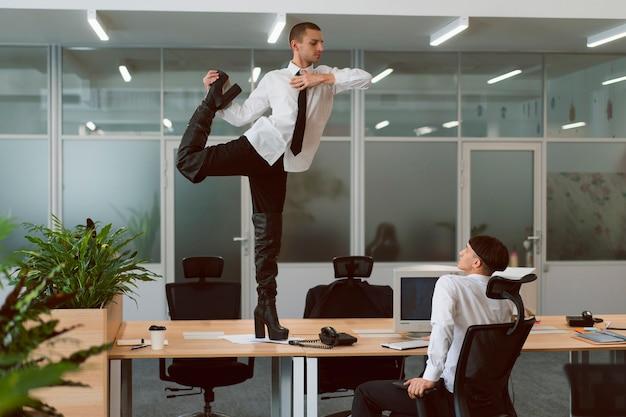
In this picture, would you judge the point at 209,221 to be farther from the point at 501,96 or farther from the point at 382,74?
the point at 501,96

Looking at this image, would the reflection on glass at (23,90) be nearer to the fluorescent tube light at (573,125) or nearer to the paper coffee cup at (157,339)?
the paper coffee cup at (157,339)

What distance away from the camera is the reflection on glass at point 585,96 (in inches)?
354

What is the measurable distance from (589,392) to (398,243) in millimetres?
6170

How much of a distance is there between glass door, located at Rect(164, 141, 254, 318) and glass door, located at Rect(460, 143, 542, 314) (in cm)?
238

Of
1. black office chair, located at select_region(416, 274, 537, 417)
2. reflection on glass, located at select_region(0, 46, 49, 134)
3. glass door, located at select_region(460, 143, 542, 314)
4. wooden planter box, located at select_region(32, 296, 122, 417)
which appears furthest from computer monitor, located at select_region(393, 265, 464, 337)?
reflection on glass, located at select_region(0, 46, 49, 134)

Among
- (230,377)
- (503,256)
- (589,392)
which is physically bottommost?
(230,377)

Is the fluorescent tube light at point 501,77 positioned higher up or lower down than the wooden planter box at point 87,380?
higher up

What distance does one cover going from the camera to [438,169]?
892cm

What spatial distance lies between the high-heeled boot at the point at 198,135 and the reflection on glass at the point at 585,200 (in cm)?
592

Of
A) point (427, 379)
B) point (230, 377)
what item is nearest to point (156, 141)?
point (230, 377)

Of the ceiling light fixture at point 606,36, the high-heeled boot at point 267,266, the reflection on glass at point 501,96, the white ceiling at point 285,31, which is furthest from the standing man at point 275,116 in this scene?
the reflection on glass at point 501,96

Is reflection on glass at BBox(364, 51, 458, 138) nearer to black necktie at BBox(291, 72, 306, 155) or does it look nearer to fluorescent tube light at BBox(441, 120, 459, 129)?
fluorescent tube light at BBox(441, 120, 459, 129)

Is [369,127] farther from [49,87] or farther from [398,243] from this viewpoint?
[49,87]

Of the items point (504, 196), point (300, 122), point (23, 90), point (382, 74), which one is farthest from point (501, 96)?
point (300, 122)
